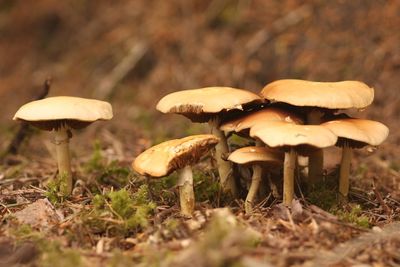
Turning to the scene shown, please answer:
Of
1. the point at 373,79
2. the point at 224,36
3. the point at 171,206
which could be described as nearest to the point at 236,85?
the point at 224,36

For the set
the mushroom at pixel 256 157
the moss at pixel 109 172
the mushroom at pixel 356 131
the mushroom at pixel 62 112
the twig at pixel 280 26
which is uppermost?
the twig at pixel 280 26

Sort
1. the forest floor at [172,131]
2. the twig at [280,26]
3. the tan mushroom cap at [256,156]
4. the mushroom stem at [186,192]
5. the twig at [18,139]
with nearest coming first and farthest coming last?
1. the forest floor at [172,131]
2. the tan mushroom cap at [256,156]
3. the mushroom stem at [186,192]
4. the twig at [18,139]
5. the twig at [280,26]

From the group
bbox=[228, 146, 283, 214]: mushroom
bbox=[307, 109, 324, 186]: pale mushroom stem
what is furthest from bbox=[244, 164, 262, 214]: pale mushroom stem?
bbox=[307, 109, 324, 186]: pale mushroom stem

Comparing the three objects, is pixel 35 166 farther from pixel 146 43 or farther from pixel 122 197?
pixel 146 43

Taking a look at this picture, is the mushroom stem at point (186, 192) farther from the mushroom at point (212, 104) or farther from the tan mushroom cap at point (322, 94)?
the tan mushroom cap at point (322, 94)

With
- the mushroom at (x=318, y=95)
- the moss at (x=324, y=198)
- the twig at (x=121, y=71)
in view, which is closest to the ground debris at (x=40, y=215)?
the mushroom at (x=318, y=95)

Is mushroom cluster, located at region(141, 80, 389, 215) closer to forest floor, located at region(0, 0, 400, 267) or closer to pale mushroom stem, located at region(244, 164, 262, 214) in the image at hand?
pale mushroom stem, located at region(244, 164, 262, 214)

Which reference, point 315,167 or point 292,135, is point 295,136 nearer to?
point 292,135
